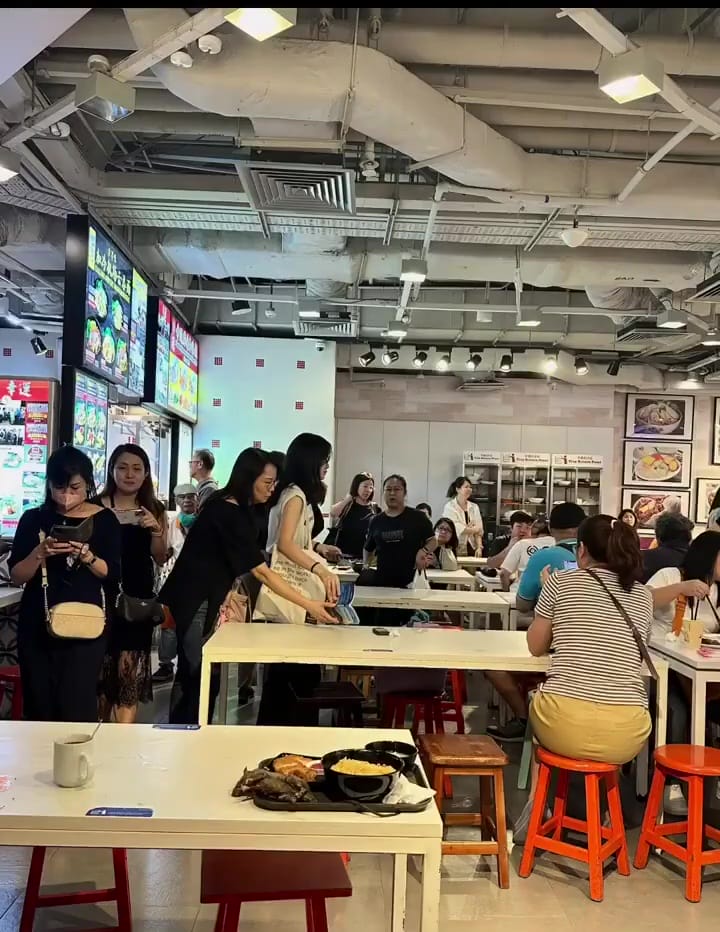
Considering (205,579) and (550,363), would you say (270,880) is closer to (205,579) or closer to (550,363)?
(205,579)

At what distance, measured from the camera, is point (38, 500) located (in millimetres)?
7688

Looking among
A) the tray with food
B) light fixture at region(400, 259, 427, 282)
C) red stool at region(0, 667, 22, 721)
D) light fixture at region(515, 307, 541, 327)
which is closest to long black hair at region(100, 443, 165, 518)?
red stool at region(0, 667, 22, 721)

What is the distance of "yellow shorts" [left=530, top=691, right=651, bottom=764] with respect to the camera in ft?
10.6

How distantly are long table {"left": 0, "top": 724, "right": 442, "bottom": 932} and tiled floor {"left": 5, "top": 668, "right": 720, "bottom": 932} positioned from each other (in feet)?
3.76

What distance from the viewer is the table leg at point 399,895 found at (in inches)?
73.5

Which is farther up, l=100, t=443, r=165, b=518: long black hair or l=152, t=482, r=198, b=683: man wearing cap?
l=100, t=443, r=165, b=518: long black hair

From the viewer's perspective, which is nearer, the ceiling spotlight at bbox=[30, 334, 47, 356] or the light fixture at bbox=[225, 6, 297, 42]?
the light fixture at bbox=[225, 6, 297, 42]

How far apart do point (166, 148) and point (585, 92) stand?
274 centimetres

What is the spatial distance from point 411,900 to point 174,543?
396cm

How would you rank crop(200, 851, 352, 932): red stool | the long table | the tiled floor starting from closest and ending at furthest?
the long table
crop(200, 851, 352, 932): red stool
the tiled floor

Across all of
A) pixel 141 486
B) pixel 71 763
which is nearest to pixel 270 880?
pixel 71 763

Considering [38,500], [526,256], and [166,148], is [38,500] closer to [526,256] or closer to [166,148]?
[166,148]

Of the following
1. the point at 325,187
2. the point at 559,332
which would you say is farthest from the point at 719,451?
the point at 325,187

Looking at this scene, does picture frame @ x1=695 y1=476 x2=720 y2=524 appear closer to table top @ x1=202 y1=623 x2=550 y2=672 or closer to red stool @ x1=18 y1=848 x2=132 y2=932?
table top @ x1=202 y1=623 x2=550 y2=672
